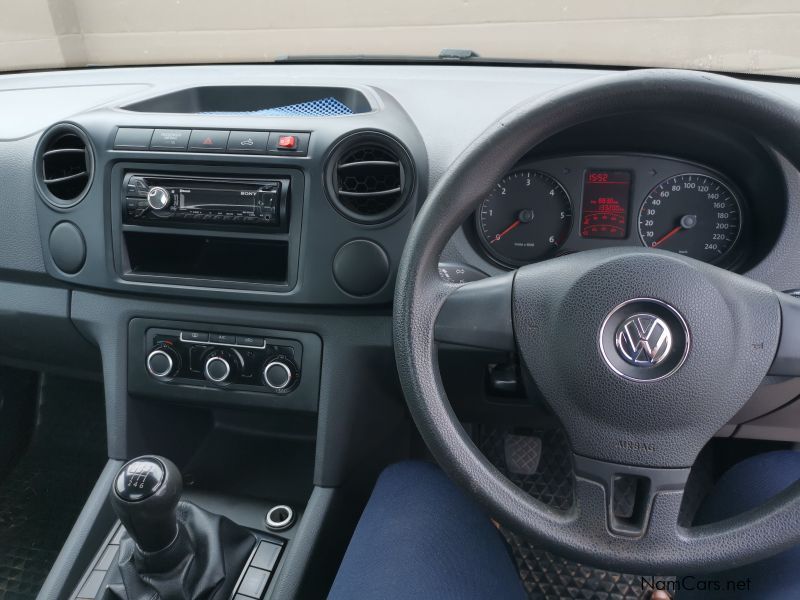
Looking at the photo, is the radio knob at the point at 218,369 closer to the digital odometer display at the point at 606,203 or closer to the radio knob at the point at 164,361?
the radio knob at the point at 164,361

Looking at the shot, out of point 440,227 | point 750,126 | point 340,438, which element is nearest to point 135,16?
point 340,438

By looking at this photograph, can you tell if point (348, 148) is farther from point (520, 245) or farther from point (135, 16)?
point (135, 16)

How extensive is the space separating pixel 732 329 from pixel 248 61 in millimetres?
1321

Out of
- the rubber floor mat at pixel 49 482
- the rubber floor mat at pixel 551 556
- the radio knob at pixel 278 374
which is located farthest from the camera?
the rubber floor mat at pixel 49 482

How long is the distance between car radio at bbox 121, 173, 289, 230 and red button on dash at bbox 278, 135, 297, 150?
0.18 ft

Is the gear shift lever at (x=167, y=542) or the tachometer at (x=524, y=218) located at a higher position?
the tachometer at (x=524, y=218)

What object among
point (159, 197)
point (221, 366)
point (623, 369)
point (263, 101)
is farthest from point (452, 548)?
point (263, 101)

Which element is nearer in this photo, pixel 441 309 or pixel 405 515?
pixel 441 309

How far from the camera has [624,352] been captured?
2.61 feet

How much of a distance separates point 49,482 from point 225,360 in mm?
933

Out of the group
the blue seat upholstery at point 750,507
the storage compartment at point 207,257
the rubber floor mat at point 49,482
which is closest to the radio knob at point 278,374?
the storage compartment at point 207,257

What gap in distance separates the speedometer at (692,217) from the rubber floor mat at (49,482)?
60.1 inches

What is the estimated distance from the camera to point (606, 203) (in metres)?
1.09

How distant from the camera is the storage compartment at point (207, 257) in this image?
3.94ft
